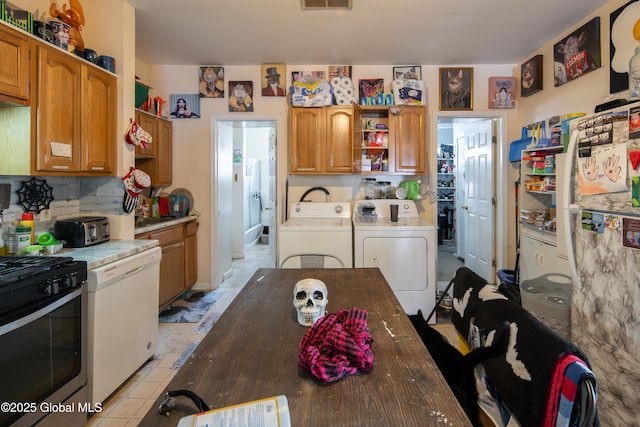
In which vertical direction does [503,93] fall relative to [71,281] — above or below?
above

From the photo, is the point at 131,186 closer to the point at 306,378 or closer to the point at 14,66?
the point at 14,66

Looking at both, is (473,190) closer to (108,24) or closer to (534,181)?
(534,181)

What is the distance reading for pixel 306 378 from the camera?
816mm

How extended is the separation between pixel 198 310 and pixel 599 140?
3.44 metres

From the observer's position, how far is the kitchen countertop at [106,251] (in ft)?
6.09

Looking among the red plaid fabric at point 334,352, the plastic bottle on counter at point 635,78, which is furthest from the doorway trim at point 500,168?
the red plaid fabric at point 334,352

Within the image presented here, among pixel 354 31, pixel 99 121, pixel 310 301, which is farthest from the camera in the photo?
pixel 354 31

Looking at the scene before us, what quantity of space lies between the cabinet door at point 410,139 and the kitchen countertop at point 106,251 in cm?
253

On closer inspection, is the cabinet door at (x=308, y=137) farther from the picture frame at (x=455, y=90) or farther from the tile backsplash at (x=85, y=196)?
the tile backsplash at (x=85, y=196)

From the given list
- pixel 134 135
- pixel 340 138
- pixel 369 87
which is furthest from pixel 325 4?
pixel 134 135

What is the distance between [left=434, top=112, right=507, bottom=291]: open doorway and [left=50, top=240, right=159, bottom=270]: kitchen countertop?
3224 mm

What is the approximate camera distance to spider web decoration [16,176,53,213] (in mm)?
2139

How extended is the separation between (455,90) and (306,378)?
3.80 m

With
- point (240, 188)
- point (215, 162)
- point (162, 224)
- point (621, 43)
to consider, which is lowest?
point (162, 224)
